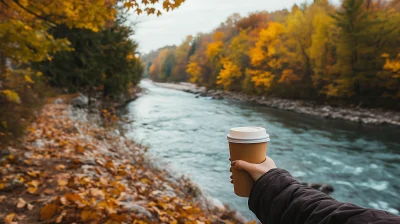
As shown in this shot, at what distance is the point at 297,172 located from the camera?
795 centimetres

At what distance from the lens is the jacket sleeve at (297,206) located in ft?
3.02


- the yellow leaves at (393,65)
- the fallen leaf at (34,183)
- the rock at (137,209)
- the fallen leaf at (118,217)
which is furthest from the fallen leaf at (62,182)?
the yellow leaves at (393,65)

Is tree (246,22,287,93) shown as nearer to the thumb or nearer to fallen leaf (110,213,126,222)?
fallen leaf (110,213,126,222)

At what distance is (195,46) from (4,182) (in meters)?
69.2

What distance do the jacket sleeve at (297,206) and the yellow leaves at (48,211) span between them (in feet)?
7.41

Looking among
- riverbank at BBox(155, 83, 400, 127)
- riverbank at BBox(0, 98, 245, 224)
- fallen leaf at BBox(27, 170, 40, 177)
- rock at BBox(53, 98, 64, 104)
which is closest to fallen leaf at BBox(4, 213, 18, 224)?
riverbank at BBox(0, 98, 245, 224)

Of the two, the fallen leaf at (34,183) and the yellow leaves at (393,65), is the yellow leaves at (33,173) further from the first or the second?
the yellow leaves at (393,65)

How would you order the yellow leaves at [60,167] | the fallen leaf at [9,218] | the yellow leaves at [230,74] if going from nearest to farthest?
the fallen leaf at [9,218], the yellow leaves at [60,167], the yellow leaves at [230,74]

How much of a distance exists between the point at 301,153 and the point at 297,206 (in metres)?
9.41

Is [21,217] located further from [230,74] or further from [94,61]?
[230,74]

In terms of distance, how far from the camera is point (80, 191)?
133 inches

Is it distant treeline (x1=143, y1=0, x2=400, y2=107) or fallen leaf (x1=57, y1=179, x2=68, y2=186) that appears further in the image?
distant treeline (x1=143, y1=0, x2=400, y2=107)

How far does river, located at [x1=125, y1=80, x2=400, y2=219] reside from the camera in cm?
682

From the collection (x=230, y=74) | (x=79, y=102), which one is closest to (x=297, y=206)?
(x=79, y=102)
